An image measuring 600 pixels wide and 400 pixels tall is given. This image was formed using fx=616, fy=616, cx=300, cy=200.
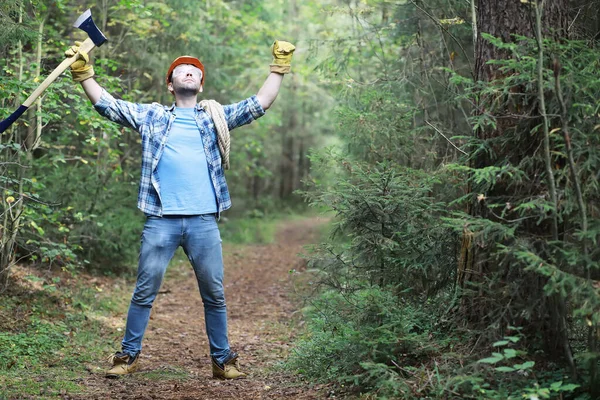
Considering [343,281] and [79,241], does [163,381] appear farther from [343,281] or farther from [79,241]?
[79,241]

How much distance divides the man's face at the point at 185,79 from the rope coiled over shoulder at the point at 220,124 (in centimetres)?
16

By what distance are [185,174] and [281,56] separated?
131cm

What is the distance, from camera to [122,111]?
203 inches

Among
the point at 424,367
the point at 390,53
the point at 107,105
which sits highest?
the point at 390,53

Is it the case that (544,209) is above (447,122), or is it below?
below

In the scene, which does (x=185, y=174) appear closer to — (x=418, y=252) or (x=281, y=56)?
(x=281, y=56)

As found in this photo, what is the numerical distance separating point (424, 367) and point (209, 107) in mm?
2783

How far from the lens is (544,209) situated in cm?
372

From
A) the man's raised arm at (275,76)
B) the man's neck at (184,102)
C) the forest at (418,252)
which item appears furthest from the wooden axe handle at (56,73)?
the man's raised arm at (275,76)

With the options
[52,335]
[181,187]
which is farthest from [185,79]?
[52,335]

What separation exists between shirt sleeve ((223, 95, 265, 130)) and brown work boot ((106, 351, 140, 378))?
2164 millimetres

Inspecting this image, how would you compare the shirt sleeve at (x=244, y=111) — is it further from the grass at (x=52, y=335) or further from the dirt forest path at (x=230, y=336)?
the grass at (x=52, y=335)

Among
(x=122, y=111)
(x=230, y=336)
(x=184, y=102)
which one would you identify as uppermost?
(x=184, y=102)

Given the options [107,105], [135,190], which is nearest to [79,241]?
[135,190]
